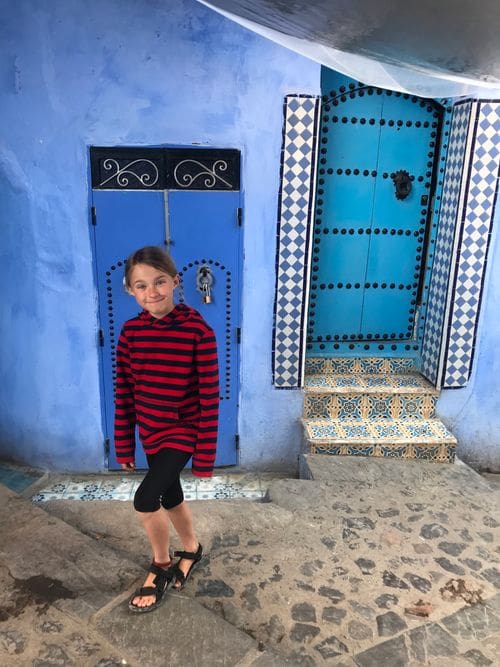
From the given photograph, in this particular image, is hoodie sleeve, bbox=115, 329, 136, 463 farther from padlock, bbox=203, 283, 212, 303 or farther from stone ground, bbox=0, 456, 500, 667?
padlock, bbox=203, 283, 212, 303

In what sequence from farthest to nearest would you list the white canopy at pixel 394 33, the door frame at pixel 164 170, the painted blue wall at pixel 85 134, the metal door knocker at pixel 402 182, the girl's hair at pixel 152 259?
1. the metal door knocker at pixel 402 182
2. the door frame at pixel 164 170
3. the painted blue wall at pixel 85 134
4. the girl's hair at pixel 152 259
5. the white canopy at pixel 394 33

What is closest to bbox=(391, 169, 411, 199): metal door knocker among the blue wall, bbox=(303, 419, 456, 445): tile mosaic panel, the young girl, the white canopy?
the blue wall

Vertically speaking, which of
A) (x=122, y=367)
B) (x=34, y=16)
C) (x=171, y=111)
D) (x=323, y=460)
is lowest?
(x=323, y=460)

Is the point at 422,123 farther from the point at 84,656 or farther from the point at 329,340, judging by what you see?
the point at 84,656

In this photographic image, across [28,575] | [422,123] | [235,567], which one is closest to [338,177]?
[422,123]

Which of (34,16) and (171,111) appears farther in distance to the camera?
(171,111)

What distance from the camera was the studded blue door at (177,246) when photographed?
333 cm

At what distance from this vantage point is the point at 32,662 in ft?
5.54

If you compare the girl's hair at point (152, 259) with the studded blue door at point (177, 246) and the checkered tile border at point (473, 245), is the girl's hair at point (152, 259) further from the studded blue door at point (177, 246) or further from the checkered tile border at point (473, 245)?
the checkered tile border at point (473, 245)

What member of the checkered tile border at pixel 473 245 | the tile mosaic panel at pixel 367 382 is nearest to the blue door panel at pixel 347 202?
the checkered tile border at pixel 473 245

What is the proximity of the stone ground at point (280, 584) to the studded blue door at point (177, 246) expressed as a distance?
1.12 m

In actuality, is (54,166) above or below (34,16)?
below

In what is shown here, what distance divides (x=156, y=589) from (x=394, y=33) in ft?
6.35

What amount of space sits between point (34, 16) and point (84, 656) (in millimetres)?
3250
